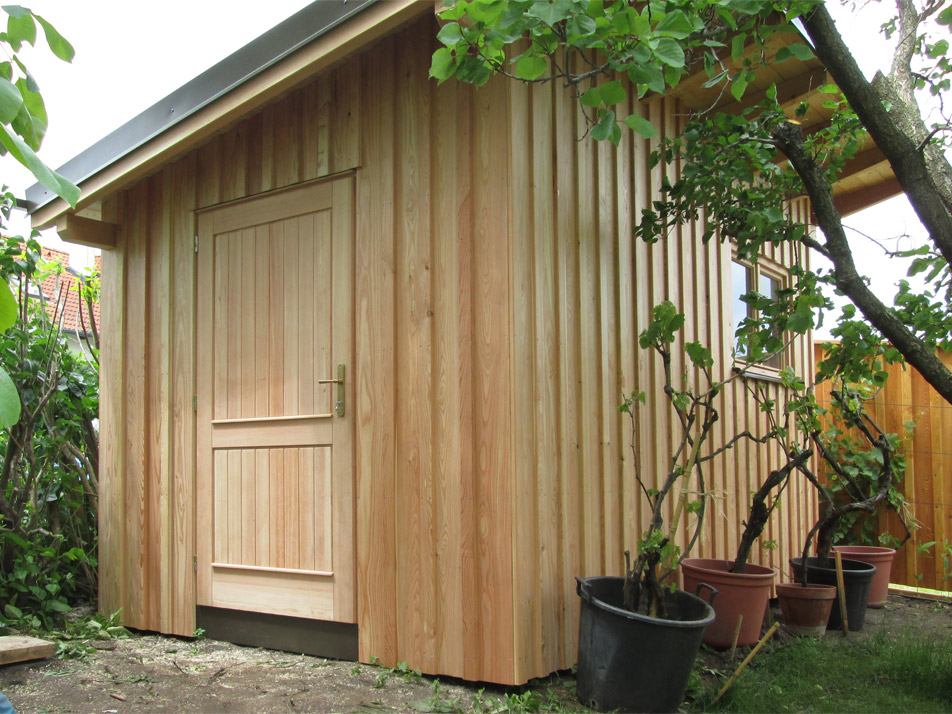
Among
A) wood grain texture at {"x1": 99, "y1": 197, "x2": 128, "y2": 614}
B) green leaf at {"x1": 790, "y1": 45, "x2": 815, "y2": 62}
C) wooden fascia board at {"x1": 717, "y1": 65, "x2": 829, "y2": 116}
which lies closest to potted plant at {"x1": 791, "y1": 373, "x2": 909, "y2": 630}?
wooden fascia board at {"x1": 717, "y1": 65, "x2": 829, "y2": 116}

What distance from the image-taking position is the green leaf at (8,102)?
65 centimetres

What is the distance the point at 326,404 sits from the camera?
12.7ft

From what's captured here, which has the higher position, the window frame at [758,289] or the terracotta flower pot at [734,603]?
the window frame at [758,289]

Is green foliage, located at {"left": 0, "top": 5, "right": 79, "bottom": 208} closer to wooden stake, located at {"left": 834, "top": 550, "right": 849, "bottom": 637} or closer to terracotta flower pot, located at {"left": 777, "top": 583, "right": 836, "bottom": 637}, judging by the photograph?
terracotta flower pot, located at {"left": 777, "top": 583, "right": 836, "bottom": 637}

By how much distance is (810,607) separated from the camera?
459 centimetres

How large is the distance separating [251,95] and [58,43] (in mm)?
2978

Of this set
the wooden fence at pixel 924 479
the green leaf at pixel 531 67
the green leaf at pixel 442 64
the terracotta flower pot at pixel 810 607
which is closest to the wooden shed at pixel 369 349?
the green leaf at pixel 442 64

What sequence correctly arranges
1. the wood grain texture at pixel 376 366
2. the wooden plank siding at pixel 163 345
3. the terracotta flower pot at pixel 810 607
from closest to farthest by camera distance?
the wood grain texture at pixel 376 366 < the wooden plank siding at pixel 163 345 < the terracotta flower pot at pixel 810 607

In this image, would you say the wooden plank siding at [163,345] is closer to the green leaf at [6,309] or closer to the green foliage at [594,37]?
the green foliage at [594,37]

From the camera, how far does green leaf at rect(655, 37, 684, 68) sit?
94.4 inches

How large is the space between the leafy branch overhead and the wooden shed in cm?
40

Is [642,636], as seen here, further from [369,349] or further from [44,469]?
[44,469]

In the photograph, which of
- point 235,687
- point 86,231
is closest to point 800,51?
point 235,687

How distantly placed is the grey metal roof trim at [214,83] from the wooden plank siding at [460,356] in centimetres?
41
